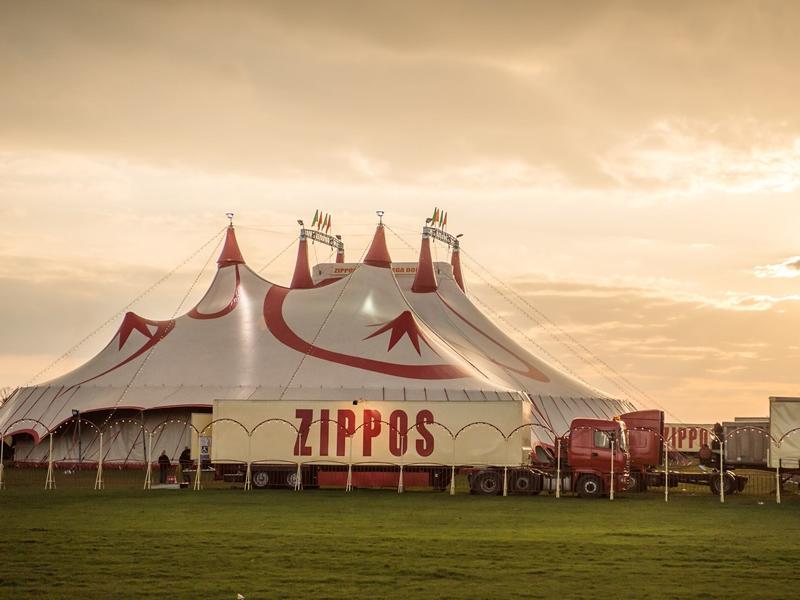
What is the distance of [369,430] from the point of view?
29859 millimetres

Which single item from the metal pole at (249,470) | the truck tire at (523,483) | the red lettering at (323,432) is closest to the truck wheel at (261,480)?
the metal pole at (249,470)

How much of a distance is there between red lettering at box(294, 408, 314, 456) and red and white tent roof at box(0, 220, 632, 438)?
24.1ft

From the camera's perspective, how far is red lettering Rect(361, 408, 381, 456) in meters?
29.8

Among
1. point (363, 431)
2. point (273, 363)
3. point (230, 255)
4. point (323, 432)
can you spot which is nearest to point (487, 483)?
point (363, 431)

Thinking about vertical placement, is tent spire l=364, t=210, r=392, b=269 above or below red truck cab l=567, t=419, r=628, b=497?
above

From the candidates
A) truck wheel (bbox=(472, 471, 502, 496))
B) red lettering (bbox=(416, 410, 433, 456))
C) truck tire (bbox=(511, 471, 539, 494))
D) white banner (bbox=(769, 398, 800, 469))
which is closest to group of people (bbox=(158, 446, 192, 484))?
red lettering (bbox=(416, 410, 433, 456))

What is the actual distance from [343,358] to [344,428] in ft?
31.8

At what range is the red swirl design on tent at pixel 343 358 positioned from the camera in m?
38.4

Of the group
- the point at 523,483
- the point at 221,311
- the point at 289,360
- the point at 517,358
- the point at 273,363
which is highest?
the point at 221,311

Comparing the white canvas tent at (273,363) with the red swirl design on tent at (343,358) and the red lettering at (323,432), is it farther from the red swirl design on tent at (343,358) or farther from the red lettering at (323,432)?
the red lettering at (323,432)

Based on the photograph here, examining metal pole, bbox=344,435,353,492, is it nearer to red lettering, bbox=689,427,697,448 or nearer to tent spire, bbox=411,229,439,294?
tent spire, bbox=411,229,439,294

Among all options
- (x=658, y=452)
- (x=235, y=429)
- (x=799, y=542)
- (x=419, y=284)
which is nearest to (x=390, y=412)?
(x=235, y=429)

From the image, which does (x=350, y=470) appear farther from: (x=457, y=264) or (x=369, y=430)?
(x=457, y=264)

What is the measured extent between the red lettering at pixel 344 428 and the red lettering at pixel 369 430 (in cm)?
29
